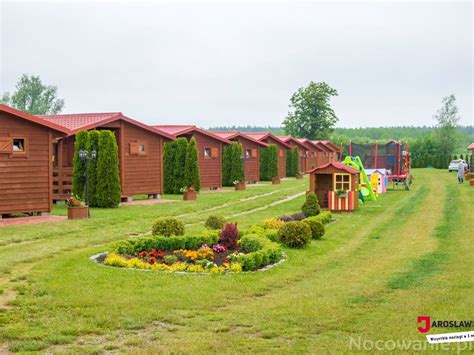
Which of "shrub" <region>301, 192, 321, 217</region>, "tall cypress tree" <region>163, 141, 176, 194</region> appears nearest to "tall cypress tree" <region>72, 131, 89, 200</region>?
"shrub" <region>301, 192, 321, 217</region>

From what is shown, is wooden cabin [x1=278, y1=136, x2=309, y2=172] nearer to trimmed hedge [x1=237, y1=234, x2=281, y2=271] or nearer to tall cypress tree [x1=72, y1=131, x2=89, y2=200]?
tall cypress tree [x1=72, y1=131, x2=89, y2=200]

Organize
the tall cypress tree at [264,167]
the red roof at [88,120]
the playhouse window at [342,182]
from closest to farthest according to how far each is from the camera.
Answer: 1. the playhouse window at [342,182]
2. the red roof at [88,120]
3. the tall cypress tree at [264,167]

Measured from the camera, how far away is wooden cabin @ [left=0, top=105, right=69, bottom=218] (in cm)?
2069

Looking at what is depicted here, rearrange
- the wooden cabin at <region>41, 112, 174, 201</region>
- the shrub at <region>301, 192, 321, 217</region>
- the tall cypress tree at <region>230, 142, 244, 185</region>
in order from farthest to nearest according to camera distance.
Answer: the tall cypress tree at <region>230, 142, 244, 185</region>
the wooden cabin at <region>41, 112, 174, 201</region>
the shrub at <region>301, 192, 321, 217</region>

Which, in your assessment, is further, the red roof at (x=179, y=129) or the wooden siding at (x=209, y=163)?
the wooden siding at (x=209, y=163)

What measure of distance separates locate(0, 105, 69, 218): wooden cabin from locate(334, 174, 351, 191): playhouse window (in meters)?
10.0

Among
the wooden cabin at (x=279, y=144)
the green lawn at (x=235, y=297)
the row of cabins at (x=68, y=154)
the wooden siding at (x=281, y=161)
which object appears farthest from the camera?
the wooden siding at (x=281, y=161)

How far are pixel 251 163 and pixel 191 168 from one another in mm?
13910

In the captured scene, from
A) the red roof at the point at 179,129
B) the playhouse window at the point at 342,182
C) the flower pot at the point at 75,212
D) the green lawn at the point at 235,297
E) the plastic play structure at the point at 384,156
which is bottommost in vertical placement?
the green lawn at the point at 235,297

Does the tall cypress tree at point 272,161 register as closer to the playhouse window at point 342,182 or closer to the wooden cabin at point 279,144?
the wooden cabin at point 279,144

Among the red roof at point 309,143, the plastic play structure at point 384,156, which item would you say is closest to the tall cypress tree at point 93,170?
the plastic play structure at point 384,156

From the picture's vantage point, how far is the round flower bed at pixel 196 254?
470 inches

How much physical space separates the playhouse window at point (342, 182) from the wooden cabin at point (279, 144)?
83.1ft

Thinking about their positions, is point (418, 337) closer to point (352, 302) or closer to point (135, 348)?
point (352, 302)
